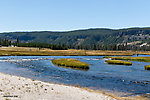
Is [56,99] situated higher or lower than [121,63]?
higher

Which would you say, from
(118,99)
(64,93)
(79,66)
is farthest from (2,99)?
(79,66)

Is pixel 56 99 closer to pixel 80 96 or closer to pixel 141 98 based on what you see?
pixel 80 96

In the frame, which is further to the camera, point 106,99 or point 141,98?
point 141,98

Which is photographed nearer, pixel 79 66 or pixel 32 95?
pixel 32 95

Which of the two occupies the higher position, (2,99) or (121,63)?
(2,99)

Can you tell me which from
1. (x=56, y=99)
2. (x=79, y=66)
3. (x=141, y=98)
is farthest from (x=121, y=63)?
(x=56, y=99)

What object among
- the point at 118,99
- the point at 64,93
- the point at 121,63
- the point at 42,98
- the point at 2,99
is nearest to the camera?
the point at 2,99

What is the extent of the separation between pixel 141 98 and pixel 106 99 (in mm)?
5395

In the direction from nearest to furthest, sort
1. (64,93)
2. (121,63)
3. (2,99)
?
(2,99) → (64,93) → (121,63)

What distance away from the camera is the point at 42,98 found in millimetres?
21438

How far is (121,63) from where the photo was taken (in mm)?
80688

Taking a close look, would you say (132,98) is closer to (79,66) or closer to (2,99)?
(2,99)

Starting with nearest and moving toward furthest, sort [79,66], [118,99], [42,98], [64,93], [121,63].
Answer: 1. [42,98]
2. [118,99]
3. [64,93]
4. [79,66]
5. [121,63]

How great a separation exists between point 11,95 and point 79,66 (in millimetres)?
40274
